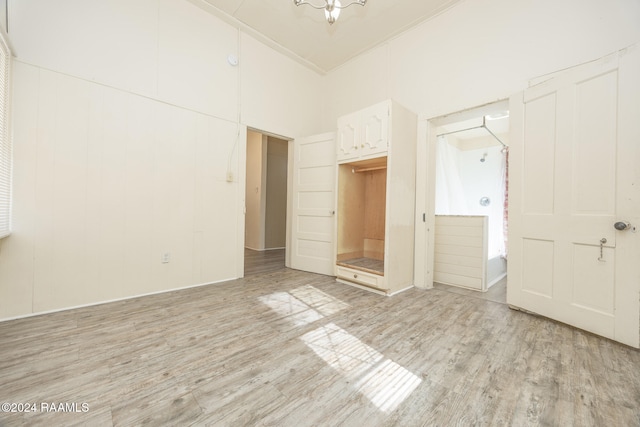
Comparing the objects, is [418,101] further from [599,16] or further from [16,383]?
[16,383]

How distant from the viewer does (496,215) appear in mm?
4652

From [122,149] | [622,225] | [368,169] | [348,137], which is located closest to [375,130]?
[348,137]

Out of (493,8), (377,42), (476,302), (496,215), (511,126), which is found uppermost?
(377,42)

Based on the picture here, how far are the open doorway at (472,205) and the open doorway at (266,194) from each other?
3352 millimetres

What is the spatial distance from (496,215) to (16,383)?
6107 millimetres

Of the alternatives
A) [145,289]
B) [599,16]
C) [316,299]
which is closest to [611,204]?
[599,16]

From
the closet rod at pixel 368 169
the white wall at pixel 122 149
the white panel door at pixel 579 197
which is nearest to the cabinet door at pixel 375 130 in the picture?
the closet rod at pixel 368 169

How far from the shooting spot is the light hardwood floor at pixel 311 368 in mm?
1132

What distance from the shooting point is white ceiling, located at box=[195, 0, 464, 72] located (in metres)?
2.97

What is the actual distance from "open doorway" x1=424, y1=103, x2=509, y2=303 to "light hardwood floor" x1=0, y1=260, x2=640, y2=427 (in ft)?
2.89

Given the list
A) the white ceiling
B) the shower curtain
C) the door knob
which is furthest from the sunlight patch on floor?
the white ceiling

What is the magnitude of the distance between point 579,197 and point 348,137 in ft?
7.65

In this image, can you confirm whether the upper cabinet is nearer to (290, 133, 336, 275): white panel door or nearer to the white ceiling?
(290, 133, 336, 275): white panel door

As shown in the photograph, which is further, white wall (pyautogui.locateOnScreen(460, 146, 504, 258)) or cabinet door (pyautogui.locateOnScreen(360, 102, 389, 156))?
white wall (pyautogui.locateOnScreen(460, 146, 504, 258))
